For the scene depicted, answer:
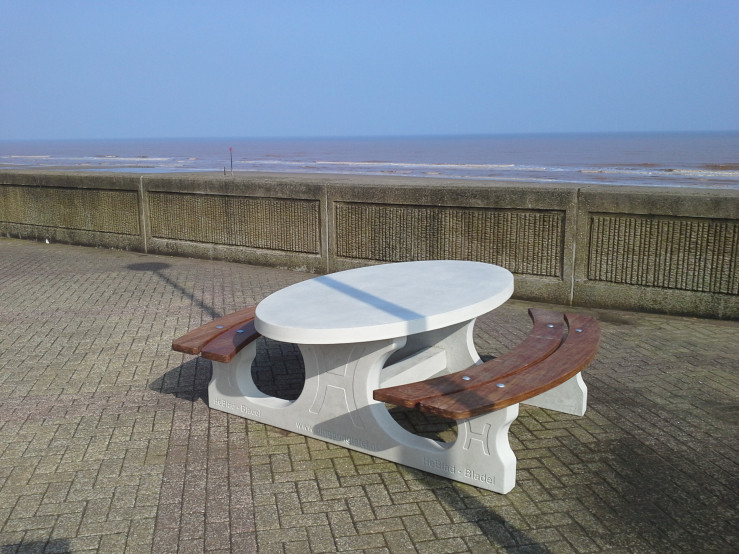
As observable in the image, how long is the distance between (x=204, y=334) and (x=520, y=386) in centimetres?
225

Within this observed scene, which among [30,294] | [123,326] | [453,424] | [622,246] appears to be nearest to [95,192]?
[30,294]

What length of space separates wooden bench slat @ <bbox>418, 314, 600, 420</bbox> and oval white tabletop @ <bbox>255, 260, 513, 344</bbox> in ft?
1.63

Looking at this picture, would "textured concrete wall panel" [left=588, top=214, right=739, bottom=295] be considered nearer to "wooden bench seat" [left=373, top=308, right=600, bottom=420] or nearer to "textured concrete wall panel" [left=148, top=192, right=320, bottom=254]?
"wooden bench seat" [left=373, top=308, right=600, bottom=420]

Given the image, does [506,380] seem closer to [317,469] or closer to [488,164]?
[317,469]

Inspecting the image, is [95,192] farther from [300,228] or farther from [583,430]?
[583,430]

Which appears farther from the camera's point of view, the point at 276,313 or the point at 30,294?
the point at 30,294

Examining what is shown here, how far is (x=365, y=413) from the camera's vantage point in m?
4.52

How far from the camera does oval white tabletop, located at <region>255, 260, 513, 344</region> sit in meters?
4.30

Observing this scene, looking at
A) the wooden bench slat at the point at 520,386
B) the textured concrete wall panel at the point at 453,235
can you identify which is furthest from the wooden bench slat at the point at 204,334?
the textured concrete wall panel at the point at 453,235

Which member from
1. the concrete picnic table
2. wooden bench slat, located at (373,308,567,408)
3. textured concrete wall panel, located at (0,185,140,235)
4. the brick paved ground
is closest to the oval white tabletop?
the concrete picnic table

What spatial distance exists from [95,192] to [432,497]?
1023 cm

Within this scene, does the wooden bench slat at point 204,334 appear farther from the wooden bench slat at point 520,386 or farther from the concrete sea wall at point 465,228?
the concrete sea wall at point 465,228

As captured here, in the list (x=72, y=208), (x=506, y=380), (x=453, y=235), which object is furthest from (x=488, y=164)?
(x=506, y=380)

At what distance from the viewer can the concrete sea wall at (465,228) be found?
25.0 ft
